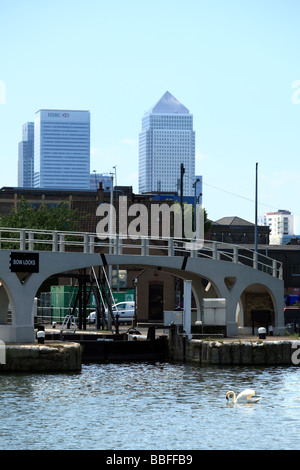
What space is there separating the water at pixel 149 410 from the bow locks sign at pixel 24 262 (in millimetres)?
5743

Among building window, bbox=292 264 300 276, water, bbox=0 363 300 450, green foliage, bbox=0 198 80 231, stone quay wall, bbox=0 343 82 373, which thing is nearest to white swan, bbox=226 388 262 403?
water, bbox=0 363 300 450

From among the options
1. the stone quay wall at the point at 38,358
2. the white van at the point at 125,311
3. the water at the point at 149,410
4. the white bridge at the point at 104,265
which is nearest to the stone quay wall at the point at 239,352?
the water at the point at 149,410

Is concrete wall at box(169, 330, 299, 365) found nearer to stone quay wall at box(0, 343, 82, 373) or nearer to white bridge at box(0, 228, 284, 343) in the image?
white bridge at box(0, 228, 284, 343)

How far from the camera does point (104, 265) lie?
4844 cm

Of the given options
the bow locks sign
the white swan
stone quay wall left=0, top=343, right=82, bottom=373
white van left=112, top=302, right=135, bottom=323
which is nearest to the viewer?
the white swan

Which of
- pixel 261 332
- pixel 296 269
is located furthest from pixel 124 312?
pixel 296 269

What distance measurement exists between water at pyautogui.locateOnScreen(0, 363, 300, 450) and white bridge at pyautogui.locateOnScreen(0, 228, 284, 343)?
4860 mm

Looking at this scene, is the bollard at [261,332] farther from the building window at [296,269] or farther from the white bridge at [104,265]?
the building window at [296,269]

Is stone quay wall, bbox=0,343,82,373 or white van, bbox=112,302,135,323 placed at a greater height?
white van, bbox=112,302,135,323

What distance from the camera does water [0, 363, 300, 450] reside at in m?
27.7

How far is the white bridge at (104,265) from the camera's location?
147ft

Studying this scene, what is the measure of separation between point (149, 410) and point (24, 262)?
560 inches

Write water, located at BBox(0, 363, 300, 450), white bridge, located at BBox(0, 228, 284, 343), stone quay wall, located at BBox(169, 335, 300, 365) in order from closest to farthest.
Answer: water, located at BBox(0, 363, 300, 450) < white bridge, located at BBox(0, 228, 284, 343) < stone quay wall, located at BBox(169, 335, 300, 365)

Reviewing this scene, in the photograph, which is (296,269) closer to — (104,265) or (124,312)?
(124,312)
